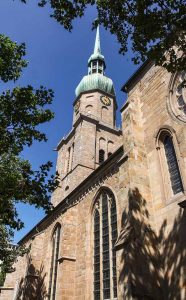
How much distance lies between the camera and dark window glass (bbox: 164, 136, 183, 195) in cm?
942

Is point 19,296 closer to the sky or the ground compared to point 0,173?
closer to the ground

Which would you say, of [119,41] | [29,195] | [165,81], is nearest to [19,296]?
[29,195]

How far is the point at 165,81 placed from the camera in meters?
11.5

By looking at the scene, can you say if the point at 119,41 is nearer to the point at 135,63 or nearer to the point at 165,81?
the point at 135,63

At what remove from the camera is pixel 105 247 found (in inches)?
504

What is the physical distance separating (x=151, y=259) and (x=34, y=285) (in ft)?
37.6

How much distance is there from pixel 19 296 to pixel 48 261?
5105 mm

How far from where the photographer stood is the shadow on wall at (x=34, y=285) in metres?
16.8

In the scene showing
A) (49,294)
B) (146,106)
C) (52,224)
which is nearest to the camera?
(146,106)

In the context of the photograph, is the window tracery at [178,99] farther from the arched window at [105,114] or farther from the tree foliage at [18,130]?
the arched window at [105,114]

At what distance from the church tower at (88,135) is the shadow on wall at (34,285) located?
319 inches

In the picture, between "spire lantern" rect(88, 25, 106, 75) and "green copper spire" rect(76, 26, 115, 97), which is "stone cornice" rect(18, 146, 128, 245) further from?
"spire lantern" rect(88, 25, 106, 75)

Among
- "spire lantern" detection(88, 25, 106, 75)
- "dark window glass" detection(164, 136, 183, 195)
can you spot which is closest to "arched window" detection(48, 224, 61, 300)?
"dark window glass" detection(164, 136, 183, 195)

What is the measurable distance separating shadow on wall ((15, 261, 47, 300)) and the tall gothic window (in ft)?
17.8
